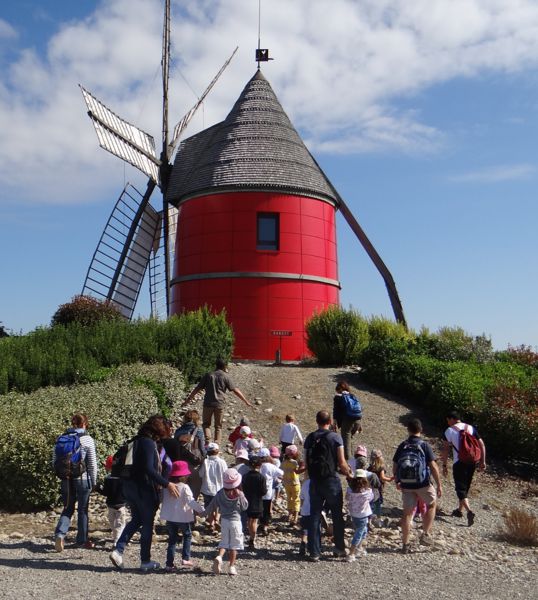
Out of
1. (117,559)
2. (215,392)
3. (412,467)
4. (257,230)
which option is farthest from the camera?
(257,230)

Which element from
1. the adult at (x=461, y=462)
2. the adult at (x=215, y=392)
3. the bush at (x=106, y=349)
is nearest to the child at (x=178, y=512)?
the adult at (x=461, y=462)

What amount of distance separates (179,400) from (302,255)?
10.00m

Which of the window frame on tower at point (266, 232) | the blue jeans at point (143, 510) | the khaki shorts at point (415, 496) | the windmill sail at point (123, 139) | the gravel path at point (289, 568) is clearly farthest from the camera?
the windmill sail at point (123, 139)

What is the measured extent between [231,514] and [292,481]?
2403 mm

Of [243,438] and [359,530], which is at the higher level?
[243,438]

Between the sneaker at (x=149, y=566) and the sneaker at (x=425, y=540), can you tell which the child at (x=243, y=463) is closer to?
the sneaker at (x=149, y=566)

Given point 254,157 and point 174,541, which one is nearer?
point 174,541

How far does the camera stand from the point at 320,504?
9.10 metres

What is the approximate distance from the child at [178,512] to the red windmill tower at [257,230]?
52.6ft

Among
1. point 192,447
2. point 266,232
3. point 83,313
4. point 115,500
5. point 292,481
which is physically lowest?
point 115,500

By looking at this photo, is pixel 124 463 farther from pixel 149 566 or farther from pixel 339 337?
pixel 339 337

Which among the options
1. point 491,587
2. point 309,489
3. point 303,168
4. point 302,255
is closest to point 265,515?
point 309,489

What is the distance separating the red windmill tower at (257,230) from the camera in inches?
981

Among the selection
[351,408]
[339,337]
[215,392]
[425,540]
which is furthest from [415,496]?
[339,337]
